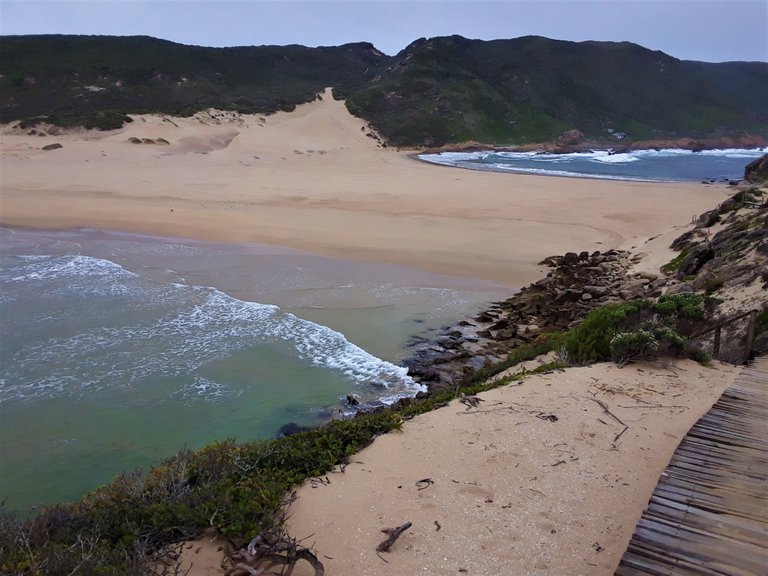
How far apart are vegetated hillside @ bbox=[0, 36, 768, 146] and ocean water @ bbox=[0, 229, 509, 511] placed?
95.6 feet

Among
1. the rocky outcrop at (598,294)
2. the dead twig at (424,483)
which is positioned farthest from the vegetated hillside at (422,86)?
the dead twig at (424,483)

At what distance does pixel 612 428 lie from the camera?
5.18 meters

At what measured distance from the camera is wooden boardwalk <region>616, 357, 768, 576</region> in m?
3.15

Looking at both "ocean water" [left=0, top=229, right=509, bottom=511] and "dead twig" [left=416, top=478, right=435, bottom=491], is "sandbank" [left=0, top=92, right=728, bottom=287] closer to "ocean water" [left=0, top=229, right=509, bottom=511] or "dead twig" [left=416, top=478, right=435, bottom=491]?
"ocean water" [left=0, top=229, right=509, bottom=511]

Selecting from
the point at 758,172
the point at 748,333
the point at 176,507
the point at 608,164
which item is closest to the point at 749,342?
the point at 748,333

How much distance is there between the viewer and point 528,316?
36.3ft

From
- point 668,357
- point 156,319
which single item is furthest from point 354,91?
point 668,357


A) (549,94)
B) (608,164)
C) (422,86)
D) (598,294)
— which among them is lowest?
(598,294)

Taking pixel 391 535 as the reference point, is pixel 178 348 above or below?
below

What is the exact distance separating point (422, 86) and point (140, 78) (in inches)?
1166

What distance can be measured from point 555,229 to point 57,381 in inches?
597

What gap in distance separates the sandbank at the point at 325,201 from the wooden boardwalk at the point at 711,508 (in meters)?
8.86

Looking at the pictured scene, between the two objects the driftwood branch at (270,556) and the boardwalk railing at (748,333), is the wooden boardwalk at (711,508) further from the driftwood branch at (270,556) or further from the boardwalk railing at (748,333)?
the boardwalk railing at (748,333)

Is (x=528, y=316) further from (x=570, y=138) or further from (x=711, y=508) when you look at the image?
(x=570, y=138)
